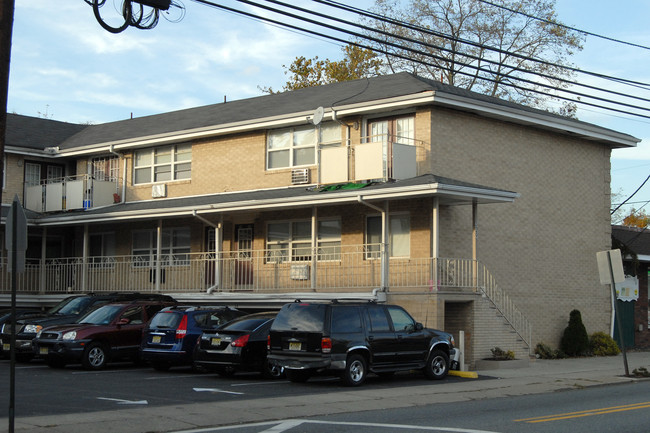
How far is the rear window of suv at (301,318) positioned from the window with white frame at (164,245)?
Answer: 38.6 ft

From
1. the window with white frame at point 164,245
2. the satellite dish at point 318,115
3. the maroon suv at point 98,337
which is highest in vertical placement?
the satellite dish at point 318,115

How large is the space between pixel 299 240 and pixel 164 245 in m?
6.14

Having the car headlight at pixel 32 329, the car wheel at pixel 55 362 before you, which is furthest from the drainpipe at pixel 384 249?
Answer: the car headlight at pixel 32 329

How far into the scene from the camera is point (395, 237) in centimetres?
2450

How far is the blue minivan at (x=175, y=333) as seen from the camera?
19688 mm

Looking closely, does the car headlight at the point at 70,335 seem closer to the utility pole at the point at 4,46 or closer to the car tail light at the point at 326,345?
the car tail light at the point at 326,345

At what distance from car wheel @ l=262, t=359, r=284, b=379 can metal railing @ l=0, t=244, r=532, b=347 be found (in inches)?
185

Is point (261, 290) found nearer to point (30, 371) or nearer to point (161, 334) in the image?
point (161, 334)

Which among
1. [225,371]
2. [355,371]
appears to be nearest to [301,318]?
[355,371]

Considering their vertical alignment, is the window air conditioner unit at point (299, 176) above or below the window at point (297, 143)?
below

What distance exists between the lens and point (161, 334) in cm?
1986

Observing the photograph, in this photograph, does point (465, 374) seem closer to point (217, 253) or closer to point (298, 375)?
point (298, 375)

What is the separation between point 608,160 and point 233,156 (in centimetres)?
1267

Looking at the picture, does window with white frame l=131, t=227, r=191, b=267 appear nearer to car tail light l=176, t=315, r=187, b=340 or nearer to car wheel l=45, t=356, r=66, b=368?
car wheel l=45, t=356, r=66, b=368
